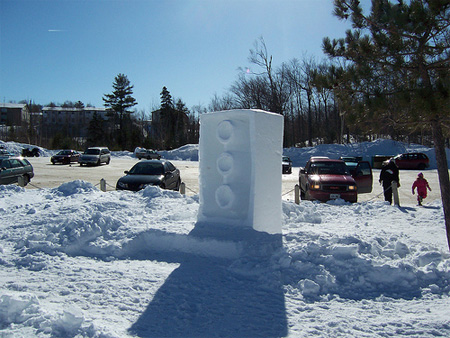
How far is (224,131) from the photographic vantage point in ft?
21.4

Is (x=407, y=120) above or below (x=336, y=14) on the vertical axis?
below

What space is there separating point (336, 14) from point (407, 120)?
224 cm

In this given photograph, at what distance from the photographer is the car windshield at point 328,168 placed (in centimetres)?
1320

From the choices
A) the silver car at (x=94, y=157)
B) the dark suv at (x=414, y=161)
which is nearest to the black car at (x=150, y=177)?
the silver car at (x=94, y=157)

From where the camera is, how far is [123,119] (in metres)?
63.9

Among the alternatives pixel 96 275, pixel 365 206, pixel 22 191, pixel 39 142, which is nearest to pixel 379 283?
pixel 96 275

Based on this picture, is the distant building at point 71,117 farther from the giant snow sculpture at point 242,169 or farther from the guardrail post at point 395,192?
the giant snow sculpture at point 242,169

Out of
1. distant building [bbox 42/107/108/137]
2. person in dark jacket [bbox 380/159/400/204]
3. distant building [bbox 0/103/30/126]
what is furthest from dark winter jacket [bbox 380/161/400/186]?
distant building [bbox 0/103/30/126]

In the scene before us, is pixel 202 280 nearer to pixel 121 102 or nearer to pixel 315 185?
pixel 315 185

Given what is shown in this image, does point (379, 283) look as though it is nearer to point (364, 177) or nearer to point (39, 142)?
point (364, 177)

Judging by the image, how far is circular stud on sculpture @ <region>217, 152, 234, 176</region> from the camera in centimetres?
650

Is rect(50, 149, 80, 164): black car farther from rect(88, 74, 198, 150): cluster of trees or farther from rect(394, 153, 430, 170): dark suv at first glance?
rect(394, 153, 430, 170): dark suv

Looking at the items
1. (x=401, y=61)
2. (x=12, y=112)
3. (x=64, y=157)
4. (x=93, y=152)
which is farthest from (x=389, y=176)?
(x=12, y=112)

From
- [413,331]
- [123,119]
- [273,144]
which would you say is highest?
[123,119]
